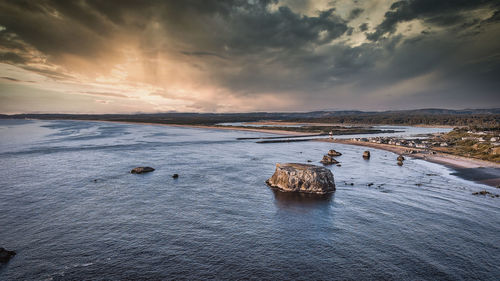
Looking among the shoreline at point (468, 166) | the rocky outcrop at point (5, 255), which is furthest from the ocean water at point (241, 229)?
the shoreline at point (468, 166)

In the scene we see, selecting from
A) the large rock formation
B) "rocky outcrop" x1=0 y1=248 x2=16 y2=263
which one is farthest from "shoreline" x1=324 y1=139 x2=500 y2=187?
"rocky outcrop" x1=0 y1=248 x2=16 y2=263

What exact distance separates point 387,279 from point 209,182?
34.5 meters

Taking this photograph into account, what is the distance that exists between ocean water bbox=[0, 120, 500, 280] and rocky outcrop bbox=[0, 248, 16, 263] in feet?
1.80

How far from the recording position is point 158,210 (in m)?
33.9

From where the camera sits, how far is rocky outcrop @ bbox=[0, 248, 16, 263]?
69.5ft

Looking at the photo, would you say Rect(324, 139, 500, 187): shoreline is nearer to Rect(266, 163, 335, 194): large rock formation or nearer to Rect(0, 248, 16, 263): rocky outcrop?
Rect(266, 163, 335, 194): large rock formation

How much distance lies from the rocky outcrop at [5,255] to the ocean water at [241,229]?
0.55m

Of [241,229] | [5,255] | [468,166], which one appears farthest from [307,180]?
[468,166]

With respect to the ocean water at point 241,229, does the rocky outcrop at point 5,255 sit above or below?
above

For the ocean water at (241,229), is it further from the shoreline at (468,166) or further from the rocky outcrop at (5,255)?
the shoreline at (468,166)

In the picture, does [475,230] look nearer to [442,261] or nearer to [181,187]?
[442,261]

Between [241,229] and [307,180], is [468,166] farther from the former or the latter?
[241,229]

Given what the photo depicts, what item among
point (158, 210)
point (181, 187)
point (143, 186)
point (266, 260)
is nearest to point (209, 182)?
point (181, 187)

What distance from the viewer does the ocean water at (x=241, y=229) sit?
20.9 metres
